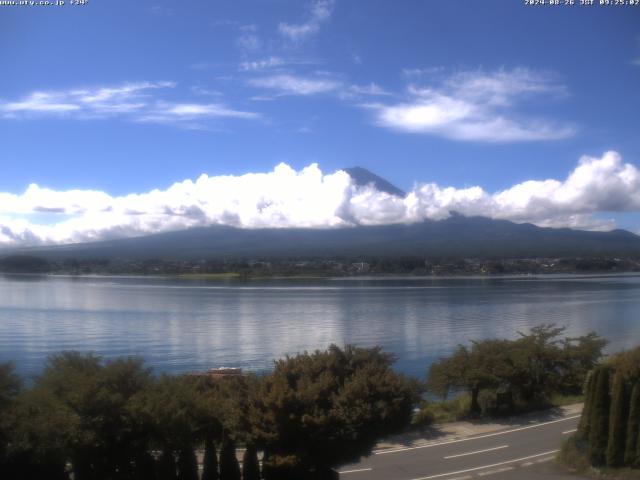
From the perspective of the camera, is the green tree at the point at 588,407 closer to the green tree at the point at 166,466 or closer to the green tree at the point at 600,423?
the green tree at the point at 600,423

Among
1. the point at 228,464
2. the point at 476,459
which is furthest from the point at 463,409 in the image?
the point at 228,464

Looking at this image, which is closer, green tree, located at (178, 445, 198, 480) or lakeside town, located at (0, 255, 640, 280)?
green tree, located at (178, 445, 198, 480)

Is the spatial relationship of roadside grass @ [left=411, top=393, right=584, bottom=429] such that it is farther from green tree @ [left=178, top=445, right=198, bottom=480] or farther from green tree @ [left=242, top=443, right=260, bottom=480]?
green tree @ [left=178, top=445, right=198, bottom=480]

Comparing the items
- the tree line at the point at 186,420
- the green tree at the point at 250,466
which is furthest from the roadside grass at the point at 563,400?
the green tree at the point at 250,466

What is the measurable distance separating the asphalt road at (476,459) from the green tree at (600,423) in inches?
20.9

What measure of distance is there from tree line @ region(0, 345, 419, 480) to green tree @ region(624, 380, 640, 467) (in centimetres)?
287

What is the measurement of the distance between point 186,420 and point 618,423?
559cm

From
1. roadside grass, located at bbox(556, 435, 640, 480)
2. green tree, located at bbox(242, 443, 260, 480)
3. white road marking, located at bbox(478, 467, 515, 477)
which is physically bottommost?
white road marking, located at bbox(478, 467, 515, 477)

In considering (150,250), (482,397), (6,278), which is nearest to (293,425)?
(482,397)

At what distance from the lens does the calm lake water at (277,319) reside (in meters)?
25.2

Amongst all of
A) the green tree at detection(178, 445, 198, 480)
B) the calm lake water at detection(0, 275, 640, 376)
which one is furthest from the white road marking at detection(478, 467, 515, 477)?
the calm lake water at detection(0, 275, 640, 376)

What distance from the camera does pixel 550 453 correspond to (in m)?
10.5

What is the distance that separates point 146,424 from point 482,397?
31.1 ft

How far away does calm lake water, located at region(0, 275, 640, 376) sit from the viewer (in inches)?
994
